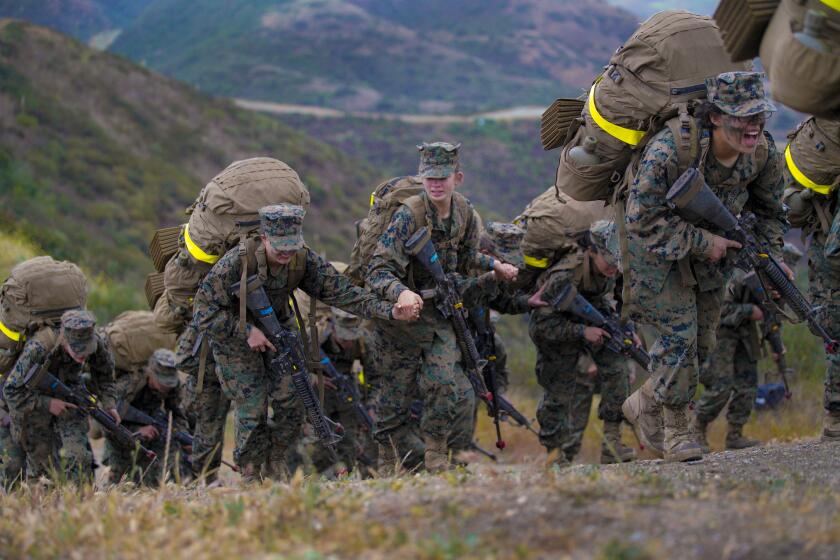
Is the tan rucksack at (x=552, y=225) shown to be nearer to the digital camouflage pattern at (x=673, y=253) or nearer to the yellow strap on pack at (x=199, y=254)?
the digital camouflage pattern at (x=673, y=253)

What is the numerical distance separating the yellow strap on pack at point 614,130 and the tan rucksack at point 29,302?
477cm

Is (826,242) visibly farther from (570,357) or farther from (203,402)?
(203,402)

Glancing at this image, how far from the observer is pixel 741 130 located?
5.62m

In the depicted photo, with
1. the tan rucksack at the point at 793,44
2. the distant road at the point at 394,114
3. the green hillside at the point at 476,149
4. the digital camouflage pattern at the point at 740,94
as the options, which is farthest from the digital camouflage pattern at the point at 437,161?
the distant road at the point at 394,114

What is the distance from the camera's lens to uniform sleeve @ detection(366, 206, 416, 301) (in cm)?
719

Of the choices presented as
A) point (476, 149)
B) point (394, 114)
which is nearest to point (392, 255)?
point (476, 149)

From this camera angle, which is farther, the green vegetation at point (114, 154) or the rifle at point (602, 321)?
the green vegetation at point (114, 154)

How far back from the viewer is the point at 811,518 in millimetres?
3803

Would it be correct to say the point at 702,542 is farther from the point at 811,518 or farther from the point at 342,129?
the point at 342,129

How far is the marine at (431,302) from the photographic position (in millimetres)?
7297

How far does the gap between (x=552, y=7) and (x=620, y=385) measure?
84.3 m

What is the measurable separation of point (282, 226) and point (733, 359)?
5.00 meters

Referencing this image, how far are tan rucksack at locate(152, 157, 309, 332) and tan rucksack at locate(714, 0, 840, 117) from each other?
10.9 feet

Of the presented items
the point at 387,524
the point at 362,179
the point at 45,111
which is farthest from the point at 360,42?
the point at 387,524
